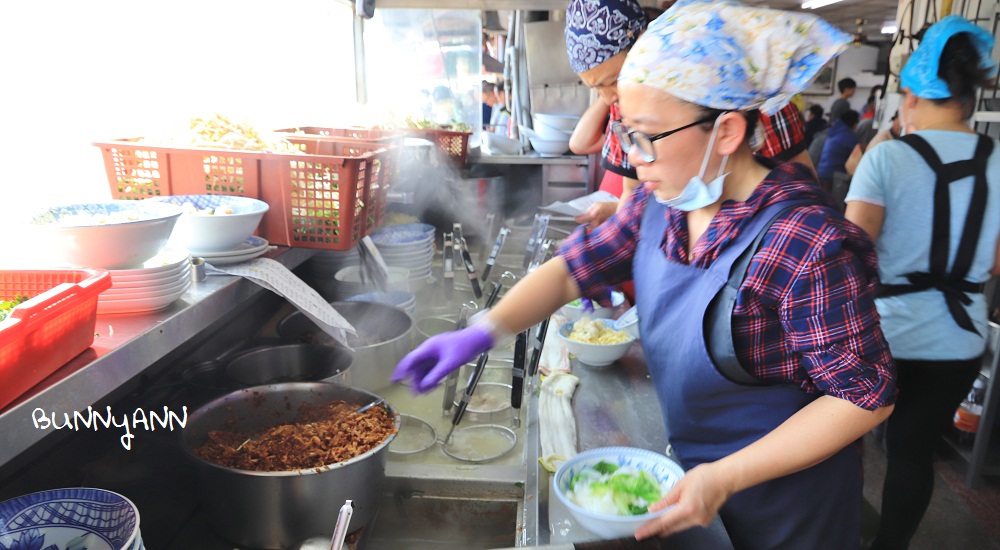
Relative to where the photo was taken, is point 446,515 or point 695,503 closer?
point 695,503

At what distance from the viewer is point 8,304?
1.11 m

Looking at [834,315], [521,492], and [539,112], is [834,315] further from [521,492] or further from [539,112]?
[539,112]

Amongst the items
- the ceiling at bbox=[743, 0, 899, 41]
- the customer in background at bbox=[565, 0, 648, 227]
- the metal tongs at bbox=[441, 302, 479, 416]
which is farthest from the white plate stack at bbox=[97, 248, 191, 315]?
the ceiling at bbox=[743, 0, 899, 41]

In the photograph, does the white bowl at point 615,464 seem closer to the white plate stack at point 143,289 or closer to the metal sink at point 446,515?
the metal sink at point 446,515

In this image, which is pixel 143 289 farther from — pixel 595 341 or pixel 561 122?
pixel 561 122

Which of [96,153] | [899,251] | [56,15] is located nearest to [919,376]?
[899,251]

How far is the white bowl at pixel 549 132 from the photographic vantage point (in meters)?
5.14

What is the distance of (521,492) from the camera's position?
6.14ft

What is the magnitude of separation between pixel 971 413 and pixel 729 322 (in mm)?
3438

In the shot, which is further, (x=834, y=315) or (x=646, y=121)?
(x=646, y=121)

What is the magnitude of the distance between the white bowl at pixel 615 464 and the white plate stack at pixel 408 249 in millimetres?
1898

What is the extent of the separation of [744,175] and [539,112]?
458 cm

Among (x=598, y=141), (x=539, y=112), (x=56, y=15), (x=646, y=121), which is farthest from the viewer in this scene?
(x=539, y=112)

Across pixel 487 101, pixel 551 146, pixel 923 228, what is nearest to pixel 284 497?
pixel 923 228
